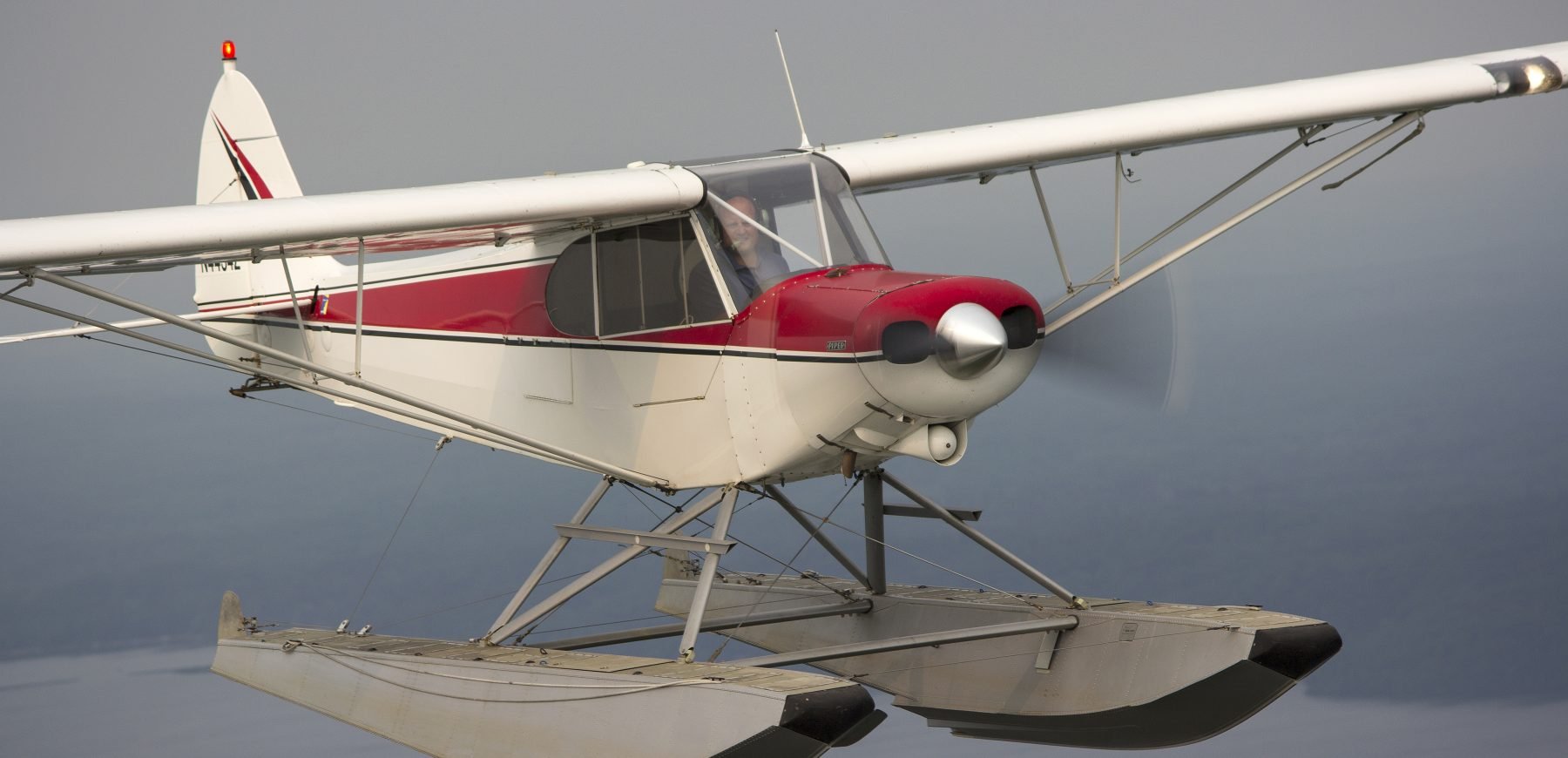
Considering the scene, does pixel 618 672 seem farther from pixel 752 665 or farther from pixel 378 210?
pixel 378 210

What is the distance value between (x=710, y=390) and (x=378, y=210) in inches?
85.1

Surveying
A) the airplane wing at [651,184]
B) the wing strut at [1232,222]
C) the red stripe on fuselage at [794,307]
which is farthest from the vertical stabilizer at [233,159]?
the wing strut at [1232,222]

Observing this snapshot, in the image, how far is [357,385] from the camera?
36.4 ft

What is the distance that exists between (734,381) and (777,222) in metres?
0.98

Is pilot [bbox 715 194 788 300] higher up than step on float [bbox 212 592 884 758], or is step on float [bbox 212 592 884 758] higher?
pilot [bbox 715 194 788 300]

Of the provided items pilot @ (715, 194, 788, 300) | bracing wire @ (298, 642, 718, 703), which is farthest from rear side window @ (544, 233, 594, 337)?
bracing wire @ (298, 642, 718, 703)

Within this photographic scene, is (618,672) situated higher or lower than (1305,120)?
lower

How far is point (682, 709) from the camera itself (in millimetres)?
10250

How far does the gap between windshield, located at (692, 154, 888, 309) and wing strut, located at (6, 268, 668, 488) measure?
1560 millimetres

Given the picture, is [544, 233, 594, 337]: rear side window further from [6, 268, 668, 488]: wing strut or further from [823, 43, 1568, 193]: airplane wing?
[823, 43, 1568, 193]: airplane wing

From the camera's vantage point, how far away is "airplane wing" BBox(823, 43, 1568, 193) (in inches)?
492

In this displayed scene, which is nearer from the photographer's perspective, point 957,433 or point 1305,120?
point 957,433

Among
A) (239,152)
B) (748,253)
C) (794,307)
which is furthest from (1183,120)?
(239,152)

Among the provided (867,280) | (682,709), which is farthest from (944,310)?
A: (682,709)
